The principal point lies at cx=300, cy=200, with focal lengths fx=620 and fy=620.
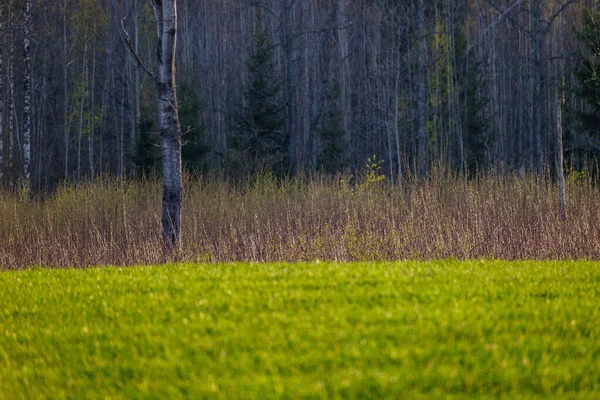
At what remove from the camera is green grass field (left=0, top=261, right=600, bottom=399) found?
13.5 ft

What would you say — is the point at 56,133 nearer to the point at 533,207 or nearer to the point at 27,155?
the point at 27,155

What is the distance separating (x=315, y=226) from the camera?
12711 mm

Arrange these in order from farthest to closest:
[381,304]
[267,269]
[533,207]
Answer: [533,207] < [267,269] < [381,304]

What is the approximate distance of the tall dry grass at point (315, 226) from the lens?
1061 cm

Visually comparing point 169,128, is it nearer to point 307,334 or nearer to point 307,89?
point 307,334

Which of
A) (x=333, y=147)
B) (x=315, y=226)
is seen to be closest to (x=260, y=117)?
(x=333, y=147)

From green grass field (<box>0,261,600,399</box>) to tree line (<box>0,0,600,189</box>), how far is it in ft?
36.0

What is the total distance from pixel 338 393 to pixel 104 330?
7.77ft

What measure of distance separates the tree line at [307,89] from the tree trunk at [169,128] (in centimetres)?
855

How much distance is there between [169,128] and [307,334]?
635cm

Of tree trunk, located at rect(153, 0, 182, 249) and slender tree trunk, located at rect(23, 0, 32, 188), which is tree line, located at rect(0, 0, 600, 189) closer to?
slender tree trunk, located at rect(23, 0, 32, 188)

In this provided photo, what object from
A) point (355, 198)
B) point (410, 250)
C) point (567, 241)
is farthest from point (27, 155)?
point (567, 241)

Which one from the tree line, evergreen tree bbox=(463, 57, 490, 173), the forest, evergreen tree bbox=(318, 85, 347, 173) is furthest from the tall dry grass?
evergreen tree bbox=(463, 57, 490, 173)

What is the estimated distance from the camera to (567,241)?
35.1ft
